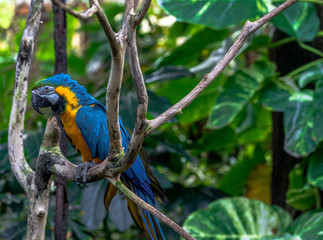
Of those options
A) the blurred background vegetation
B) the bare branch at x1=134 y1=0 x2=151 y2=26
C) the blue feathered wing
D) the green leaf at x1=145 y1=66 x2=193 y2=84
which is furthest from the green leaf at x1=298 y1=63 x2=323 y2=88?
the bare branch at x1=134 y1=0 x2=151 y2=26

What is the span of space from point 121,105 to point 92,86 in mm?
291

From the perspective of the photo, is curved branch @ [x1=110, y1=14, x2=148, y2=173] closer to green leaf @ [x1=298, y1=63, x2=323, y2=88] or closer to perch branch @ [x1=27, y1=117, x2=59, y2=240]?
perch branch @ [x1=27, y1=117, x2=59, y2=240]

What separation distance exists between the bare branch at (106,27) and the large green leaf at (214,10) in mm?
696

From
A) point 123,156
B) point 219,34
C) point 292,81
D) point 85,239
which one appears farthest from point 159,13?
point 123,156

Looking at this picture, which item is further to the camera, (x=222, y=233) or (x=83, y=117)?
(x=222, y=233)

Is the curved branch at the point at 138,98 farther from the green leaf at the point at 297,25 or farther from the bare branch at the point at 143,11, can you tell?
the green leaf at the point at 297,25

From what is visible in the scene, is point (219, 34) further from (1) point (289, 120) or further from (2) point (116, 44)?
(2) point (116, 44)

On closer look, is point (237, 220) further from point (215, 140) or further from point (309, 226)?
point (215, 140)

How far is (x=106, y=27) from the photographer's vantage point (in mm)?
499

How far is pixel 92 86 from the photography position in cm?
147

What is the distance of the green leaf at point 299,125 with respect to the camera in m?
1.19

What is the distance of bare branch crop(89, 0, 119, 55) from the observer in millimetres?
493

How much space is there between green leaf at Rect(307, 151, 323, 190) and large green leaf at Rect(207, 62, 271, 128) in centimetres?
29

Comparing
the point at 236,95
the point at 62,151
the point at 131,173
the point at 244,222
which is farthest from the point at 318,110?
the point at 62,151
